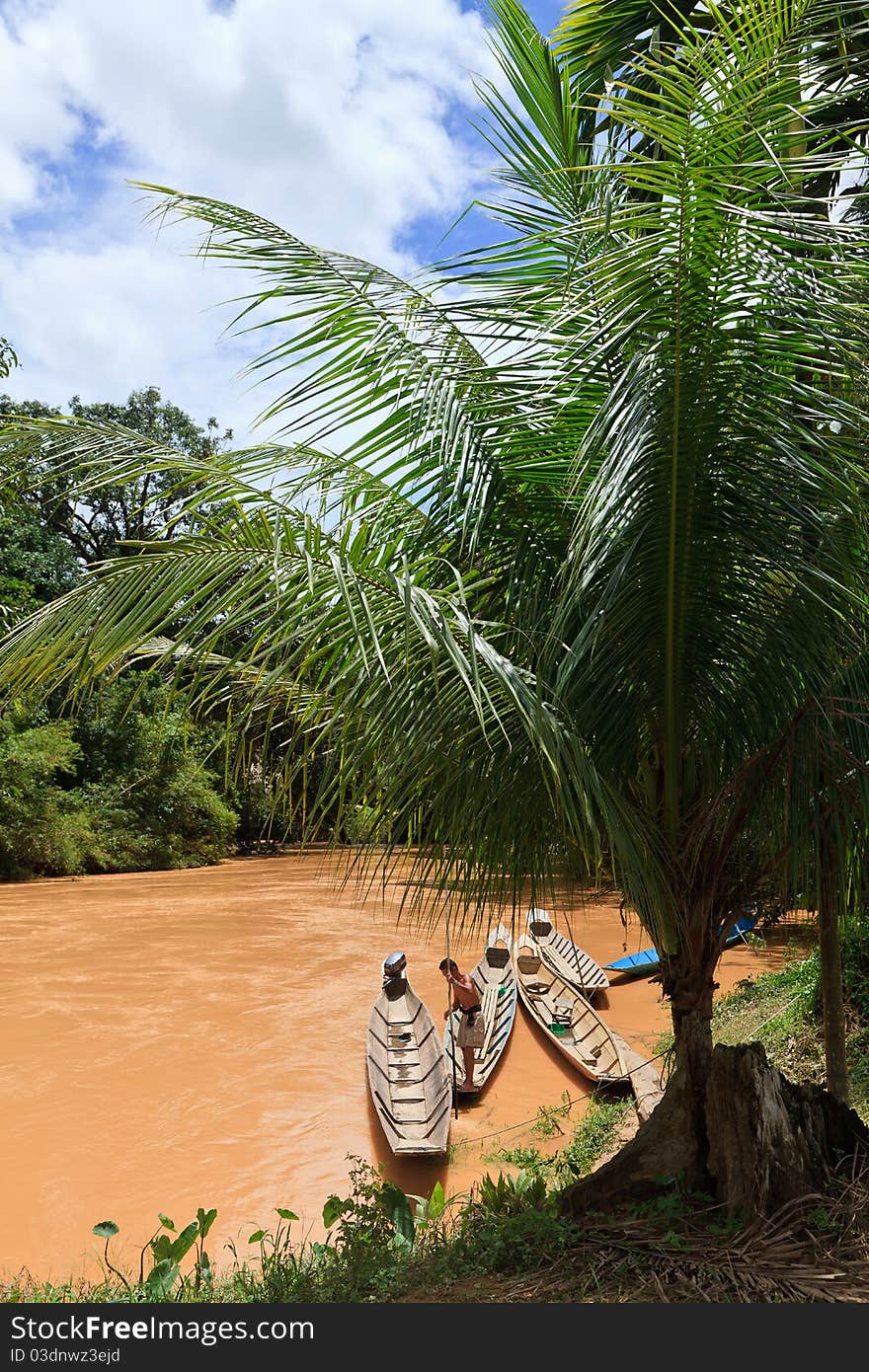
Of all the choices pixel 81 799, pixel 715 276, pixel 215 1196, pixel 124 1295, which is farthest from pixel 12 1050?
pixel 81 799

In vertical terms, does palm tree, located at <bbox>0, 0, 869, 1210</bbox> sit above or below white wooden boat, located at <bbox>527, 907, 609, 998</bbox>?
above

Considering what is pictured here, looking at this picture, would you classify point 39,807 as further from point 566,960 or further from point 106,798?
point 566,960

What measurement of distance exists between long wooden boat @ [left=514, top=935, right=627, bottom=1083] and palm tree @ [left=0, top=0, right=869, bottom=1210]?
440 centimetres

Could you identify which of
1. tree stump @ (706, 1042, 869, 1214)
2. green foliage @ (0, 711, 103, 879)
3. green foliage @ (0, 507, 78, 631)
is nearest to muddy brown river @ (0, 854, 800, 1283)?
tree stump @ (706, 1042, 869, 1214)

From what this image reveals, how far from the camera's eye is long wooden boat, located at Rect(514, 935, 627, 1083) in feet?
27.3

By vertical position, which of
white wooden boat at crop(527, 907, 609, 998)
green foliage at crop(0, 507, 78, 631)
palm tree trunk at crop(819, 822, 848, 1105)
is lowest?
white wooden boat at crop(527, 907, 609, 998)

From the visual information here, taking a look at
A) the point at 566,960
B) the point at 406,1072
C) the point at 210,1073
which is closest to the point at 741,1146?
the point at 406,1072

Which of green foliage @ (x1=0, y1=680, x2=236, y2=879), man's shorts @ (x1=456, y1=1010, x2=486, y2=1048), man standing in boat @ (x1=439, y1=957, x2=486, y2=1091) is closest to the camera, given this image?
man standing in boat @ (x1=439, y1=957, x2=486, y2=1091)

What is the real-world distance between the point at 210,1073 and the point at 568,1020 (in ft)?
10.1

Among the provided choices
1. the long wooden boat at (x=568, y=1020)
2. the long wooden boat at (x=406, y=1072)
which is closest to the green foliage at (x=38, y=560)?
the long wooden boat at (x=568, y=1020)

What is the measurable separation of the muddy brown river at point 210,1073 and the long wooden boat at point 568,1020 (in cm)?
19

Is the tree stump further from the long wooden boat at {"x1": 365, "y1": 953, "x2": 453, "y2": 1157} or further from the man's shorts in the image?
the man's shorts

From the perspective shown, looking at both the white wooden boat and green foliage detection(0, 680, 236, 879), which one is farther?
green foliage detection(0, 680, 236, 879)

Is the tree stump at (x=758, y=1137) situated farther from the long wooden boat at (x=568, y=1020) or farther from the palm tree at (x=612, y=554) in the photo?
the long wooden boat at (x=568, y=1020)
